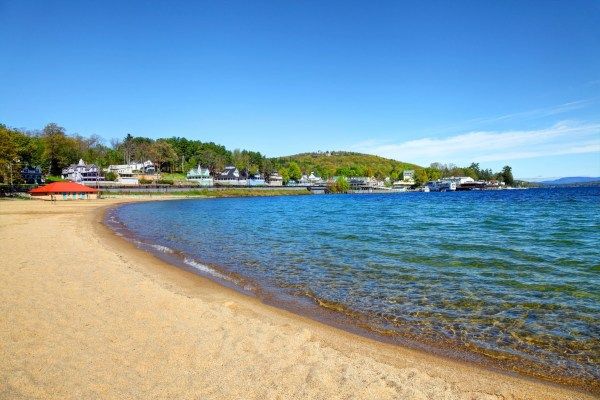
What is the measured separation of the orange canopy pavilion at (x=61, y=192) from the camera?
245ft

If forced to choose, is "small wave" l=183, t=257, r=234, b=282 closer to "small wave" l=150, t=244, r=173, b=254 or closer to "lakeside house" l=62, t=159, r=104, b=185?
"small wave" l=150, t=244, r=173, b=254

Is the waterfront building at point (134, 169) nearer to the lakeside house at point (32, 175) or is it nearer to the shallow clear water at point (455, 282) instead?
the lakeside house at point (32, 175)

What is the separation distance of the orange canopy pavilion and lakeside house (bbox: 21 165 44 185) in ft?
113

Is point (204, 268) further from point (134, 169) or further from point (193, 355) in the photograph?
point (134, 169)

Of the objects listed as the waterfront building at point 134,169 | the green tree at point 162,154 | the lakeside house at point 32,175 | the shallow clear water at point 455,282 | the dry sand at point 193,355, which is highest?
the green tree at point 162,154

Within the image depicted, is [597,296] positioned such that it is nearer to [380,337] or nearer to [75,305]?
[380,337]

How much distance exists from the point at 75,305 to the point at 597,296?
1396 cm

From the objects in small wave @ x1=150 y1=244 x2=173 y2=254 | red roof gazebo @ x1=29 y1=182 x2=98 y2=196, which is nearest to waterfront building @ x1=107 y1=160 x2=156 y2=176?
red roof gazebo @ x1=29 y1=182 x2=98 y2=196

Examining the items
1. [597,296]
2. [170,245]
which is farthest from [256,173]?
[597,296]

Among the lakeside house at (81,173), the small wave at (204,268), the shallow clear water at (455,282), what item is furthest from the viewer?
the lakeside house at (81,173)

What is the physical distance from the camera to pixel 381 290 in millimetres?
11531

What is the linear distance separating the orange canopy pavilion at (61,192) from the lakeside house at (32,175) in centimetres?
3433

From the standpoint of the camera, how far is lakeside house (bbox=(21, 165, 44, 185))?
341 ft

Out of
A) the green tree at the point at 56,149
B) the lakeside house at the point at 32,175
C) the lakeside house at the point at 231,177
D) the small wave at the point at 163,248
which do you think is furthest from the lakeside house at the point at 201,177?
the small wave at the point at 163,248
